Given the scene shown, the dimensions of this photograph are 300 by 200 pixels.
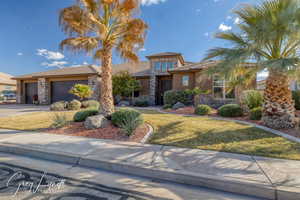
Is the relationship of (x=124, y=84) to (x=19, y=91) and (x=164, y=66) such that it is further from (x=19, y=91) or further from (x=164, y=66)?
(x=19, y=91)

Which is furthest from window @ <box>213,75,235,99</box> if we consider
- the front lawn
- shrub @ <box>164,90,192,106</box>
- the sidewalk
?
the sidewalk

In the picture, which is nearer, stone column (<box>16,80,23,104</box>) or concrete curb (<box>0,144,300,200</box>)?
concrete curb (<box>0,144,300,200</box>)

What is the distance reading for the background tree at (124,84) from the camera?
15.8 metres

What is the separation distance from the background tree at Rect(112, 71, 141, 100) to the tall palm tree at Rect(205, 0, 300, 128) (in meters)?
10.9

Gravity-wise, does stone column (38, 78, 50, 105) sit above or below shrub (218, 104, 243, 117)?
above

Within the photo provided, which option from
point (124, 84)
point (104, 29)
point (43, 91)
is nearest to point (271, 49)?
point (104, 29)

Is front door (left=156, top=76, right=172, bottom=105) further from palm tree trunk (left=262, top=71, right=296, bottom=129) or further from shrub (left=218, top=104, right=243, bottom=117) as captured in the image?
palm tree trunk (left=262, top=71, right=296, bottom=129)

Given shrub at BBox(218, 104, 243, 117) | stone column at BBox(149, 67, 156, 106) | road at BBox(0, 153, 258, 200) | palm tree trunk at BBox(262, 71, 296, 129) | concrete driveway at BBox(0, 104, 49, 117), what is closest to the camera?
road at BBox(0, 153, 258, 200)

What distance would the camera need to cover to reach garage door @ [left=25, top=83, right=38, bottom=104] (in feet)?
66.1

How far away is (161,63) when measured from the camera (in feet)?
53.4

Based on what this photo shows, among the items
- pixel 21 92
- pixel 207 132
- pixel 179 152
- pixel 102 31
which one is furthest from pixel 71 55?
pixel 21 92

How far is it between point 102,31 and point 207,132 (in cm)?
577

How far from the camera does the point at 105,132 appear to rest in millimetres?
5551

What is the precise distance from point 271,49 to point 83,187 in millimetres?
7478
